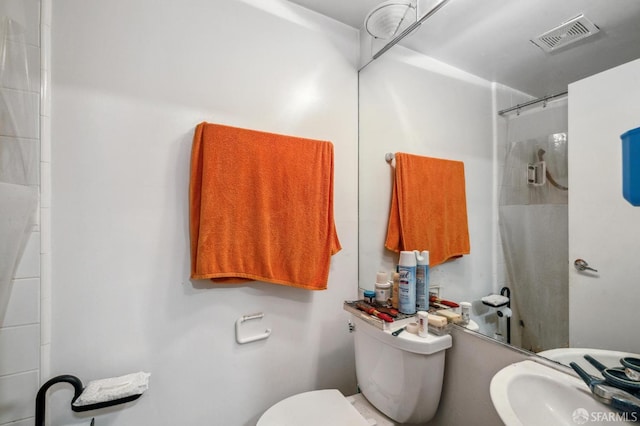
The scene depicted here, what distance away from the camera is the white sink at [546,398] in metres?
0.57

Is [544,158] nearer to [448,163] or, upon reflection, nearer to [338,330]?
[448,163]

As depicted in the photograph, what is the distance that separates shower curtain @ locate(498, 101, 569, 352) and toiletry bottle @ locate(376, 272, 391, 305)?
433mm

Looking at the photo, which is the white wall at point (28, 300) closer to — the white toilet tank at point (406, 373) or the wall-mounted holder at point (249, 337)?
the wall-mounted holder at point (249, 337)

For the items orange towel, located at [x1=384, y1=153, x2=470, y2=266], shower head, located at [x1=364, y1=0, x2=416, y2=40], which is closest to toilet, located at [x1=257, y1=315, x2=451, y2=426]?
orange towel, located at [x1=384, y1=153, x2=470, y2=266]

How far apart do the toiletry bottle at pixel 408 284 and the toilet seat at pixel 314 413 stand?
0.43m

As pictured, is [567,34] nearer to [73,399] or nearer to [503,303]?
[503,303]

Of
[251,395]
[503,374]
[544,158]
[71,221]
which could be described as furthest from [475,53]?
[251,395]

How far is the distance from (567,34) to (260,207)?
113 centimetres

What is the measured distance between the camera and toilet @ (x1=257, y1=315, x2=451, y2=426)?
869mm

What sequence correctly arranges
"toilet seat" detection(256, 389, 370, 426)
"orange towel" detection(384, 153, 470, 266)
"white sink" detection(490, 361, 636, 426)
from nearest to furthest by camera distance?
"white sink" detection(490, 361, 636, 426), "toilet seat" detection(256, 389, 370, 426), "orange towel" detection(384, 153, 470, 266)

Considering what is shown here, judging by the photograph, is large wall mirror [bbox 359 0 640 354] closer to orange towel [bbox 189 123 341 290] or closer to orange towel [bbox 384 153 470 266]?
orange towel [bbox 384 153 470 266]

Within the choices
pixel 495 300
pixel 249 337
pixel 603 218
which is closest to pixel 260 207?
pixel 249 337

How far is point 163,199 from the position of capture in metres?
1.00

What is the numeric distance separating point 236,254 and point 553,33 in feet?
4.16
